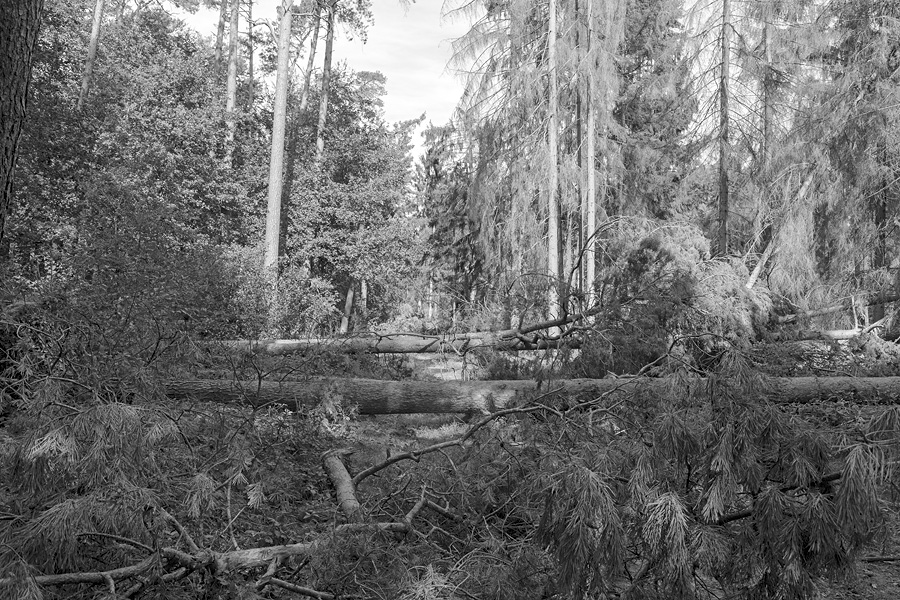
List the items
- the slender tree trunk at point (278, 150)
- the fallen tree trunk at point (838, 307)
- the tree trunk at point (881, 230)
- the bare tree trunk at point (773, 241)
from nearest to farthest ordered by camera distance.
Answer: the fallen tree trunk at point (838, 307)
the tree trunk at point (881, 230)
the bare tree trunk at point (773, 241)
the slender tree trunk at point (278, 150)

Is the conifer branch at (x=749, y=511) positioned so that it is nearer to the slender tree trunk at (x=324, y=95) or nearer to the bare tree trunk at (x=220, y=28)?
the slender tree trunk at (x=324, y=95)

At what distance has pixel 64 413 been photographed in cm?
315

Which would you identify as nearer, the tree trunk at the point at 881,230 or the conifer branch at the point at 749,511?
the conifer branch at the point at 749,511

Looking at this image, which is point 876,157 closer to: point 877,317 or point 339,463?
point 877,317

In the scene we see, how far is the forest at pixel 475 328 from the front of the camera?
2564mm

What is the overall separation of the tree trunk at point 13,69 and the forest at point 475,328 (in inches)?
0.8

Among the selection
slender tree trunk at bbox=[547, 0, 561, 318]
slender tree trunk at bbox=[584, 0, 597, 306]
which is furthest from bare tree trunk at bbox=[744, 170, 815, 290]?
slender tree trunk at bbox=[547, 0, 561, 318]

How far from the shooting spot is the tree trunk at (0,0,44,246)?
3145mm

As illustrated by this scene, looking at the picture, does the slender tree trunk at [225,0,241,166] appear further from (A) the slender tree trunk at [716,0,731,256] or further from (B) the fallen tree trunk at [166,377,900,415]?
(B) the fallen tree trunk at [166,377,900,415]

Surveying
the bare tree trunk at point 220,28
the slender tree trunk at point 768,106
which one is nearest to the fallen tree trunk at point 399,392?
the slender tree trunk at point 768,106

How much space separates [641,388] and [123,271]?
5.70 metres

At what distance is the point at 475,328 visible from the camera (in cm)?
851

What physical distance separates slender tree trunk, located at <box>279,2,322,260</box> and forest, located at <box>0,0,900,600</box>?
0.74ft

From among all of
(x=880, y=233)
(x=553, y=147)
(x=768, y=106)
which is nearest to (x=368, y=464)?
(x=553, y=147)
